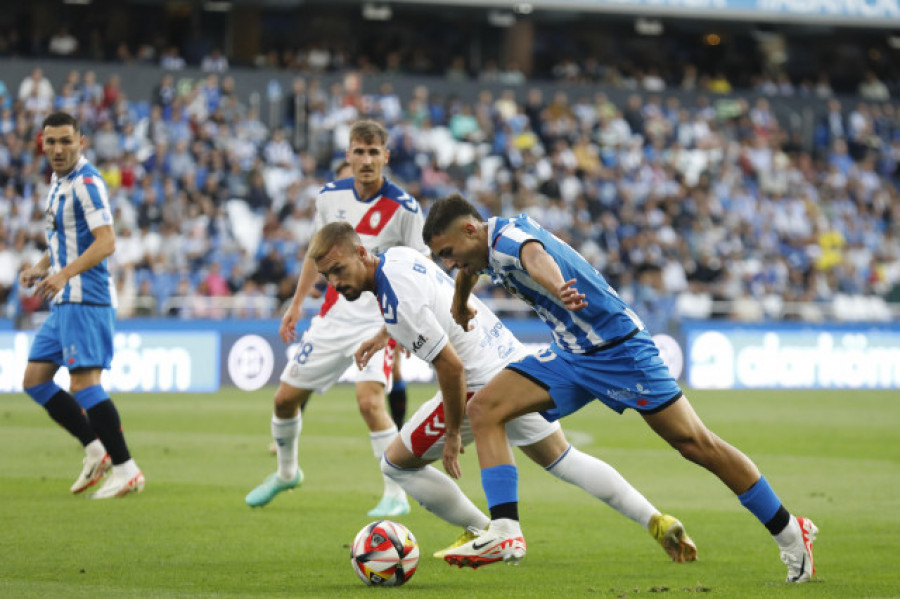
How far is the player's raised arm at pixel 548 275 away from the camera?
5.86 metres

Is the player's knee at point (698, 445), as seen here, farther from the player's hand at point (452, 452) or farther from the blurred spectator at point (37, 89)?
the blurred spectator at point (37, 89)

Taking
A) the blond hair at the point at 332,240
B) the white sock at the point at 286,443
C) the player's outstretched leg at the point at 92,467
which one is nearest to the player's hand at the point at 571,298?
the blond hair at the point at 332,240

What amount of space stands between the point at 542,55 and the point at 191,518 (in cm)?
2986

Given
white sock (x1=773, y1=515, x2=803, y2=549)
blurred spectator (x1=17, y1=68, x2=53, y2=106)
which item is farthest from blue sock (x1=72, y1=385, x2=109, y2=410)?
blurred spectator (x1=17, y1=68, x2=53, y2=106)

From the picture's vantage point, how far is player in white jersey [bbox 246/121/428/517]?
29.7ft

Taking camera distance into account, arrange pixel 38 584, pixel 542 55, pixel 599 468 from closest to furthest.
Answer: pixel 38 584
pixel 599 468
pixel 542 55

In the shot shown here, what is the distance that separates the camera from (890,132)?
36000 millimetres

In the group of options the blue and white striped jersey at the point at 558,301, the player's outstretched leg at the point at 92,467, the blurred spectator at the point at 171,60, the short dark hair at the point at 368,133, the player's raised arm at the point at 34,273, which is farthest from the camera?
the blurred spectator at the point at 171,60

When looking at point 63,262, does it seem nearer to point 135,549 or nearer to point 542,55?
point 135,549

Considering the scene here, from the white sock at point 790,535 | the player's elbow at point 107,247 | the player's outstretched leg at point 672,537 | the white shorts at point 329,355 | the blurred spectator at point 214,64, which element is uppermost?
the blurred spectator at point 214,64

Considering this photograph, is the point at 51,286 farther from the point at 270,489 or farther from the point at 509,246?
the point at 509,246

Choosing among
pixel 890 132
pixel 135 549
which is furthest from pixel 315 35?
pixel 135 549

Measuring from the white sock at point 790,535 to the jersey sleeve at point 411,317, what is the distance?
1.88 m

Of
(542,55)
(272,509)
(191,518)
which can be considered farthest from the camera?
(542,55)
